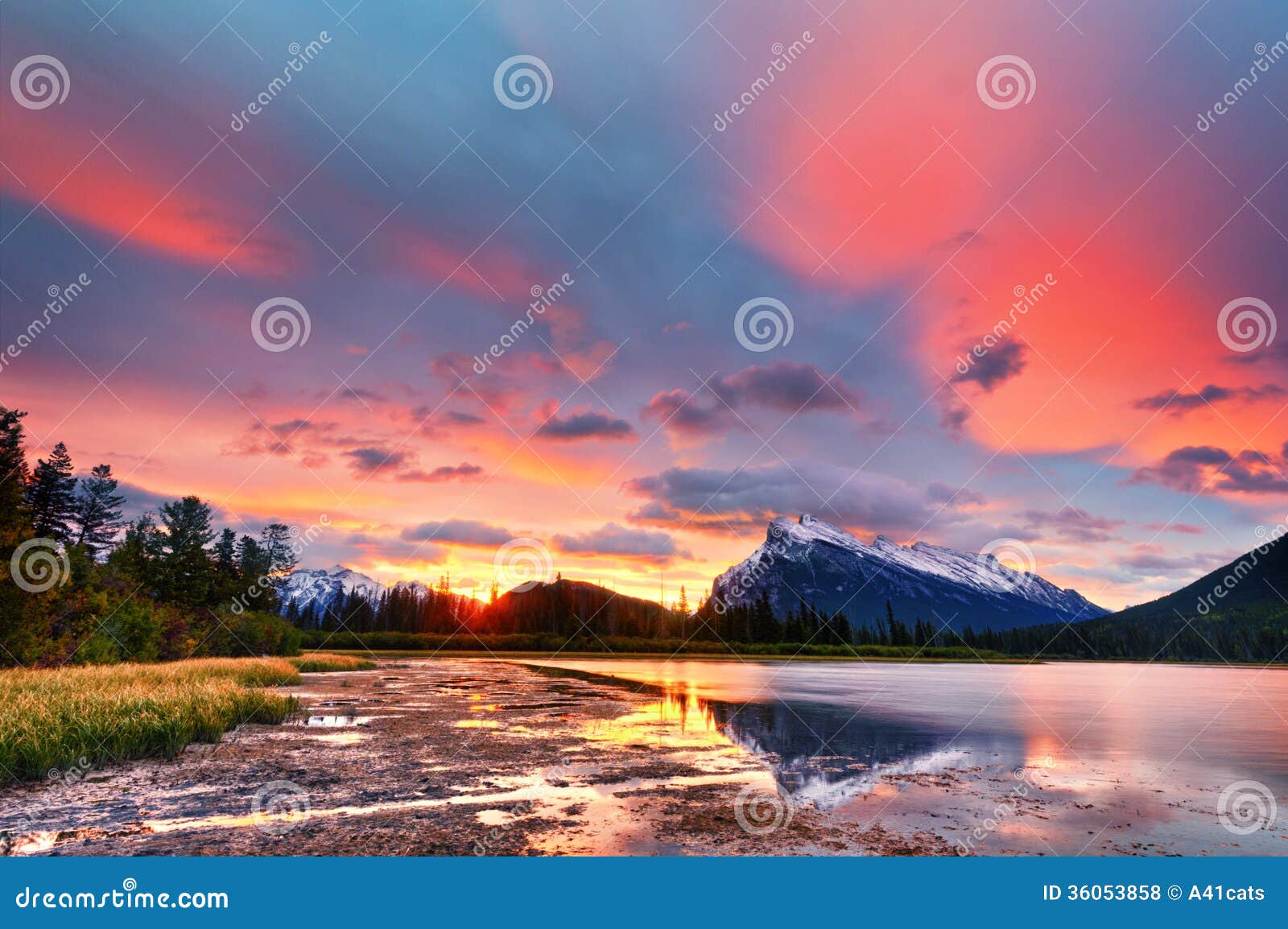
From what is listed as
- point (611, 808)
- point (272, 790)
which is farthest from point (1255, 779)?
point (272, 790)

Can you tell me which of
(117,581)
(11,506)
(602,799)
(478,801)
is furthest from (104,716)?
(117,581)

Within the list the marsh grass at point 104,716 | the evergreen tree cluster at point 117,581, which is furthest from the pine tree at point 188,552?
the marsh grass at point 104,716

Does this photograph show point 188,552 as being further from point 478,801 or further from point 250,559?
point 478,801

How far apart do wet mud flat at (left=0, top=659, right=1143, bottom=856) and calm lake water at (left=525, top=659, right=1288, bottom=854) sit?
20 centimetres

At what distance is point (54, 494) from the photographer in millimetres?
76875

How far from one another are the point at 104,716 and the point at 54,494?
265 ft

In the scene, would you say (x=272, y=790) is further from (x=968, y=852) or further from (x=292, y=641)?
(x=292, y=641)

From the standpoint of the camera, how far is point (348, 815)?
1202 cm

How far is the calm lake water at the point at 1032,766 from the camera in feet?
38.9

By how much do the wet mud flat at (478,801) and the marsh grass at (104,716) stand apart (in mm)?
670

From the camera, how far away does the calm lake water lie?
11.8 meters

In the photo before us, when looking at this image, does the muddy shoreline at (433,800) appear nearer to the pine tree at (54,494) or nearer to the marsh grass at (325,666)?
the marsh grass at (325,666)

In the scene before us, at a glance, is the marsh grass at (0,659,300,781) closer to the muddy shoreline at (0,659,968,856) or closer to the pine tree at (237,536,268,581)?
the muddy shoreline at (0,659,968,856)

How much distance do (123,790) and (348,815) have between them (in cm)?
583
